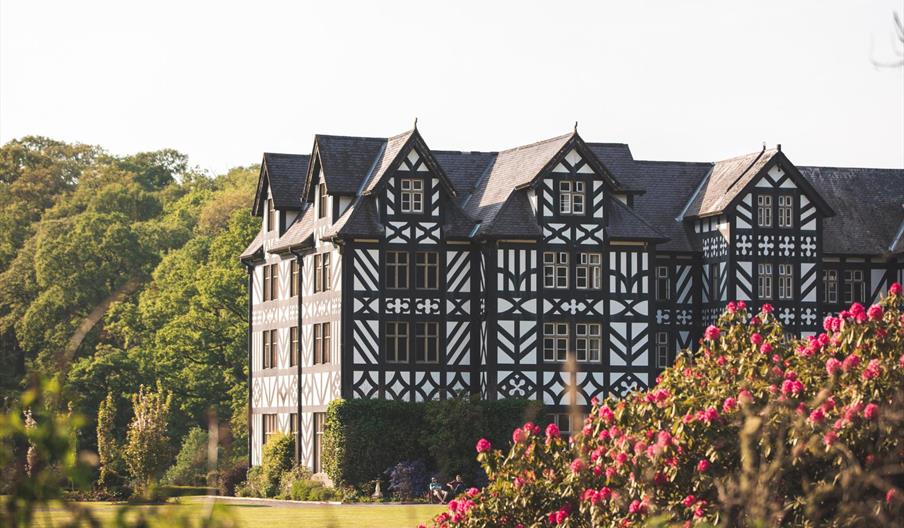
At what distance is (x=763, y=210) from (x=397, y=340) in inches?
441

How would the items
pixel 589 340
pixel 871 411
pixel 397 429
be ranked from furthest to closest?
1. pixel 589 340
2. pixel 397 429
3. pixel 871 411

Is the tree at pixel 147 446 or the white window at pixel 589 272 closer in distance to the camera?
the tree at pixel 147 446

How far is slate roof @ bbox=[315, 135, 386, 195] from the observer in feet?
145

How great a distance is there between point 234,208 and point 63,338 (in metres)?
11.4

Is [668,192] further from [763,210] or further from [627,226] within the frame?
[627,226]

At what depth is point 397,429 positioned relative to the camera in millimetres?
42250

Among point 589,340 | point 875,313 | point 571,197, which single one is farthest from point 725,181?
point 875,313

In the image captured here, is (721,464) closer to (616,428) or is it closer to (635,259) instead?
(616,428)

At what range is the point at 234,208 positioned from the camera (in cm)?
7131

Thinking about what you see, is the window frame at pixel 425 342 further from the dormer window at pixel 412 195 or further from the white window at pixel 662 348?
the white window at pixel 662 348

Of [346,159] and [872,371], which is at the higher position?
[346,159]

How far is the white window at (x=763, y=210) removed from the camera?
152 feet

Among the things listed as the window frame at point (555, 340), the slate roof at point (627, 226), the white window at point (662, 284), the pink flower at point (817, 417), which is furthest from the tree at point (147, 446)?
the pink flower at point (817, 417)

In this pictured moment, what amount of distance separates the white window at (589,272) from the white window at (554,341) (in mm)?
1235
